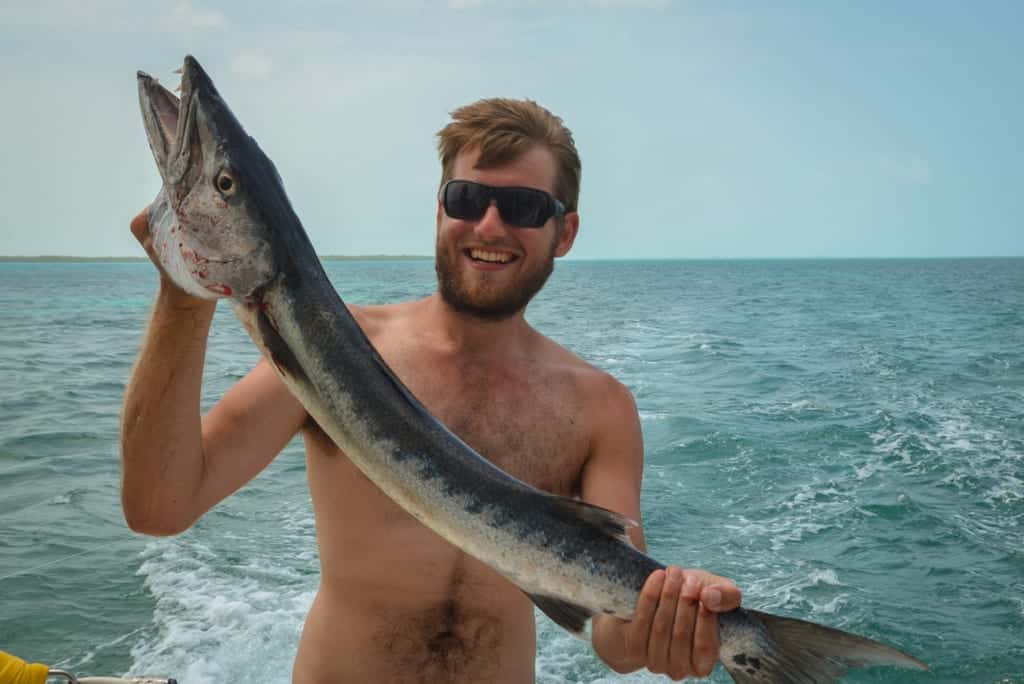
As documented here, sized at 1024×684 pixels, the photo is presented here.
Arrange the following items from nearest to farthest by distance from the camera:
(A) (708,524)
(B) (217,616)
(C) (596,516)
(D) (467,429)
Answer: (C) (596,516)
(D) (467,429)
(B) (217,616)
(A) (708,524)

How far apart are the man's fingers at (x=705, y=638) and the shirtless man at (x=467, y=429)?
0.39 metres

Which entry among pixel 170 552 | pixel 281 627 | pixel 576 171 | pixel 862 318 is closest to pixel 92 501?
pixel 170 552

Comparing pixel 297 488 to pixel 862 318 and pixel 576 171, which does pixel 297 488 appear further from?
pixel 862 318

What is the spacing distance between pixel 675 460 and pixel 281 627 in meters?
7.42

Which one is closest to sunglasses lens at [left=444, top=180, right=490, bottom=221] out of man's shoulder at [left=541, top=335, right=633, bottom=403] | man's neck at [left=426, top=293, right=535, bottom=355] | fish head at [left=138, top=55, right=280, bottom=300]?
man's neck at [left=426, top=293, right=535, bottom=355]

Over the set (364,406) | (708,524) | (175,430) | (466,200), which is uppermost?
(466,200)

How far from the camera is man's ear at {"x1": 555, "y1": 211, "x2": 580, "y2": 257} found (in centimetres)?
380

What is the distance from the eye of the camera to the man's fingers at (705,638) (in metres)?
2.52

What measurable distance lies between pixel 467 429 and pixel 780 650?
1.60m

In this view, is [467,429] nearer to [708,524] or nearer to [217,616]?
[217,616]

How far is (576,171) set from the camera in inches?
150

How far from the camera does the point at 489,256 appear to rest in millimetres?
3434

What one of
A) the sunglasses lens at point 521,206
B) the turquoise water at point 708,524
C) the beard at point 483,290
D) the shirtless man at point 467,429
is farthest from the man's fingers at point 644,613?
the turquoise water at point 708,524

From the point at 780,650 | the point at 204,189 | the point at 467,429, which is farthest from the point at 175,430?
the point at 780,650
